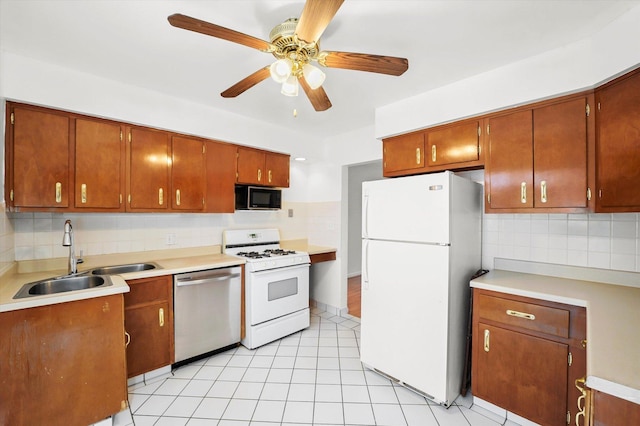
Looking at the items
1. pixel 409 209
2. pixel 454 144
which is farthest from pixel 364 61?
pixel 454 144

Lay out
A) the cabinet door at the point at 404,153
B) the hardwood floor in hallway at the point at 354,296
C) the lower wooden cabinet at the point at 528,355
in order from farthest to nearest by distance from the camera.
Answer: the hardwood floor in hallway at the point at 354,296 → the cabinet door at the point at 404,153 → the lower wooden cabinet at the point at 528,355

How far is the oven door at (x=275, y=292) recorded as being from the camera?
9.11 feet

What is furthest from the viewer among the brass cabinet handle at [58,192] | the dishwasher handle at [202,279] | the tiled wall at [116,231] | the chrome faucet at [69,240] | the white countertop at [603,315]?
the dishwasher handle at [202,279]

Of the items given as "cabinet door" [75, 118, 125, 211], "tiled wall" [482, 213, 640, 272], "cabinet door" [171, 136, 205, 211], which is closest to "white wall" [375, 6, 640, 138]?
"tiled wall" [482, 213, 640, 272]

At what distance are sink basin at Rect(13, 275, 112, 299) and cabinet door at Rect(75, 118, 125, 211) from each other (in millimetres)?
552

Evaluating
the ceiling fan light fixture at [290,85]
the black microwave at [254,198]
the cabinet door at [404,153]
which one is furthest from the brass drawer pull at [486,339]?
the black microwave at [254,198]

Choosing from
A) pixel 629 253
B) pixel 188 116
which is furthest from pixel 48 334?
pixel 629 253

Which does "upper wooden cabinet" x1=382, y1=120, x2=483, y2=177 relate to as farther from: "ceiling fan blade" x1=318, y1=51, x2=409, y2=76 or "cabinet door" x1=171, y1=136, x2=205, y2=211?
"cabinet door" x1=171, y1=136, x2=205, y2=211

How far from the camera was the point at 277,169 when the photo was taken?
3428 mm

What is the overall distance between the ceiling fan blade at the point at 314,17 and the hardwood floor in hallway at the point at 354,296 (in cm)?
332

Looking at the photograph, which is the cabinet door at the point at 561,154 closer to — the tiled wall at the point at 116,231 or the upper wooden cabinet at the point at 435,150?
the upper wooden cabinet at the point at 435,150

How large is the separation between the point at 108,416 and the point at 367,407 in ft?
5.57

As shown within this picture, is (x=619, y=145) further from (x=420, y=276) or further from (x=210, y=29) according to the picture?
(x=210, y=29)

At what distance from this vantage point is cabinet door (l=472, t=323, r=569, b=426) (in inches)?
64.6
